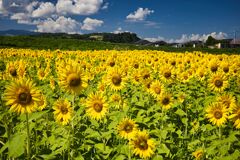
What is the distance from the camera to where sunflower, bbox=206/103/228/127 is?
5.13 meters

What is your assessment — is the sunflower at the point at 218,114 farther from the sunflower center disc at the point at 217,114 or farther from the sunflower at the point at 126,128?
the sunflower at the point at 126,128

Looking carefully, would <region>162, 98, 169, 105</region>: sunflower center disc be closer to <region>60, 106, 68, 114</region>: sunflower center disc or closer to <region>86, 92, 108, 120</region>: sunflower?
<region>86, 92, 108, 120</region>: sunflower

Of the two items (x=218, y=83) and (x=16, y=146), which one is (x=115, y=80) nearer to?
(x=218, y=83)

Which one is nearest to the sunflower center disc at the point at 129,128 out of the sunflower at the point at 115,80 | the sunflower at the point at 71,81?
the sunflower at the point at 71,81

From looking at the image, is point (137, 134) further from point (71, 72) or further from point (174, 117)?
point (174, 117)

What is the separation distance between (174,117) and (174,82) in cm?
143

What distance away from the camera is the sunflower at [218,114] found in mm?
5133

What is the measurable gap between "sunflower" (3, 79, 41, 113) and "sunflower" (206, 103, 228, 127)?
2.88m

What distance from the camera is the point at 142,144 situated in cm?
431

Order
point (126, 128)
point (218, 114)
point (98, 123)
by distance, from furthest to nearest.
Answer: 1. point (98, 123)
2. point (218, 114)
3. point (126, 128)

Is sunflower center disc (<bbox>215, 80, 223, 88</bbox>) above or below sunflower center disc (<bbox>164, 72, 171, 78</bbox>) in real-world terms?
below

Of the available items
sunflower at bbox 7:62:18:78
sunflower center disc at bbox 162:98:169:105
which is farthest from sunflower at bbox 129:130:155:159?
sunflower at bbox 7:62:18:78

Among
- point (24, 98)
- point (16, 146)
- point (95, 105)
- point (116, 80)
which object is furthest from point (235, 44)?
point (16, 146)

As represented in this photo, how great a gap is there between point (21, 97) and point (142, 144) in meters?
1.67
